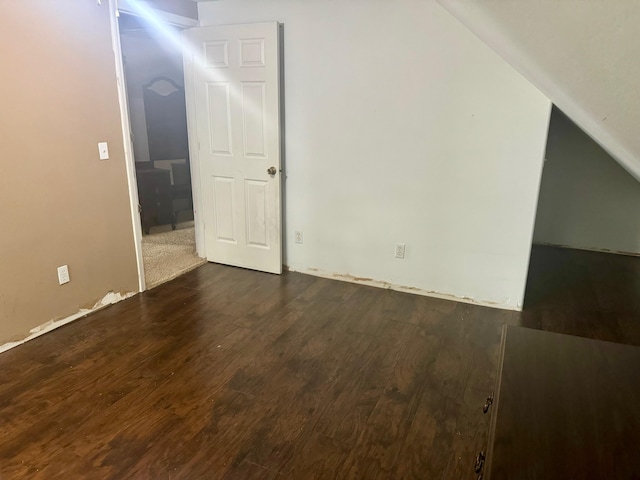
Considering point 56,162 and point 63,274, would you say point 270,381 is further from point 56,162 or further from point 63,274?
point 56,162

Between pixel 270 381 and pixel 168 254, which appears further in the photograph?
pixel 168 254

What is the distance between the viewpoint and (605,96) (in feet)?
3.05

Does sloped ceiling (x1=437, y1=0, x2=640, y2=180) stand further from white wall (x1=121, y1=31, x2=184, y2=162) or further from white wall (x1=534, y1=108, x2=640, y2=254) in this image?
white wall (x1=121, y1=31, x2=184, y2=162)

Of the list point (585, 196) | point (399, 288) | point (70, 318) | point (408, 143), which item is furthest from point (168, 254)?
point (585, 196)

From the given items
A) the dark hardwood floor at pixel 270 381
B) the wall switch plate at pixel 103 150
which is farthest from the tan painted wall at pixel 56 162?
the dark hardwood floor at pixel 270 381

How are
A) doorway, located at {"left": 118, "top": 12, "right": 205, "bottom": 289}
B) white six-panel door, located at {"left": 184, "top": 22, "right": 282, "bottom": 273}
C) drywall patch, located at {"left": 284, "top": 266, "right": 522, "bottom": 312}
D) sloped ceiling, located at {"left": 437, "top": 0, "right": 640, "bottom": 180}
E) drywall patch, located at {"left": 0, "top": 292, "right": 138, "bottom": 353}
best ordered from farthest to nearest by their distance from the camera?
doorway, located at {"left": 118, "top": 12, "right": 205, "bottom": 289} < white six-panel door, located at {"left": 184, "top": 22, "right": 282, "bottom": 273} < drywall patch, located at {"left": 284, "top": 266, "right": 522, "bottom": 312} < drywall patch, located at {"left": 0, "top": 292, "right": 138, "bottom": 353} < sloped ceiling, located at {"left": 437, "top": 0, "right": 640, "bottom": 180}

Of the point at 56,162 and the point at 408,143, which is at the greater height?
the point at 408,143

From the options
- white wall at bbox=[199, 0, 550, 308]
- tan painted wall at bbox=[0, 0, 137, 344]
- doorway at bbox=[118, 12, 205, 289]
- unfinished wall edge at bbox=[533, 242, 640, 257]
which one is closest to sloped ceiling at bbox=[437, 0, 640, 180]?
white wall at bbox=[199, 0, 550, 308]

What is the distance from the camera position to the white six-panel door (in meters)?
3.53

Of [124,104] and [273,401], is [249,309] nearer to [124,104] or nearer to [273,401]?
[273,401]

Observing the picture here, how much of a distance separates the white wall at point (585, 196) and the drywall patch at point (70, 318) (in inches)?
167

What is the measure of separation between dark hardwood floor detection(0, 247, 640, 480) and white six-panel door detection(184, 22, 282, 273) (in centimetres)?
48

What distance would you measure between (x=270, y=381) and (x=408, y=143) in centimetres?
197

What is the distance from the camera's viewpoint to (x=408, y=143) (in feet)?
10.8
